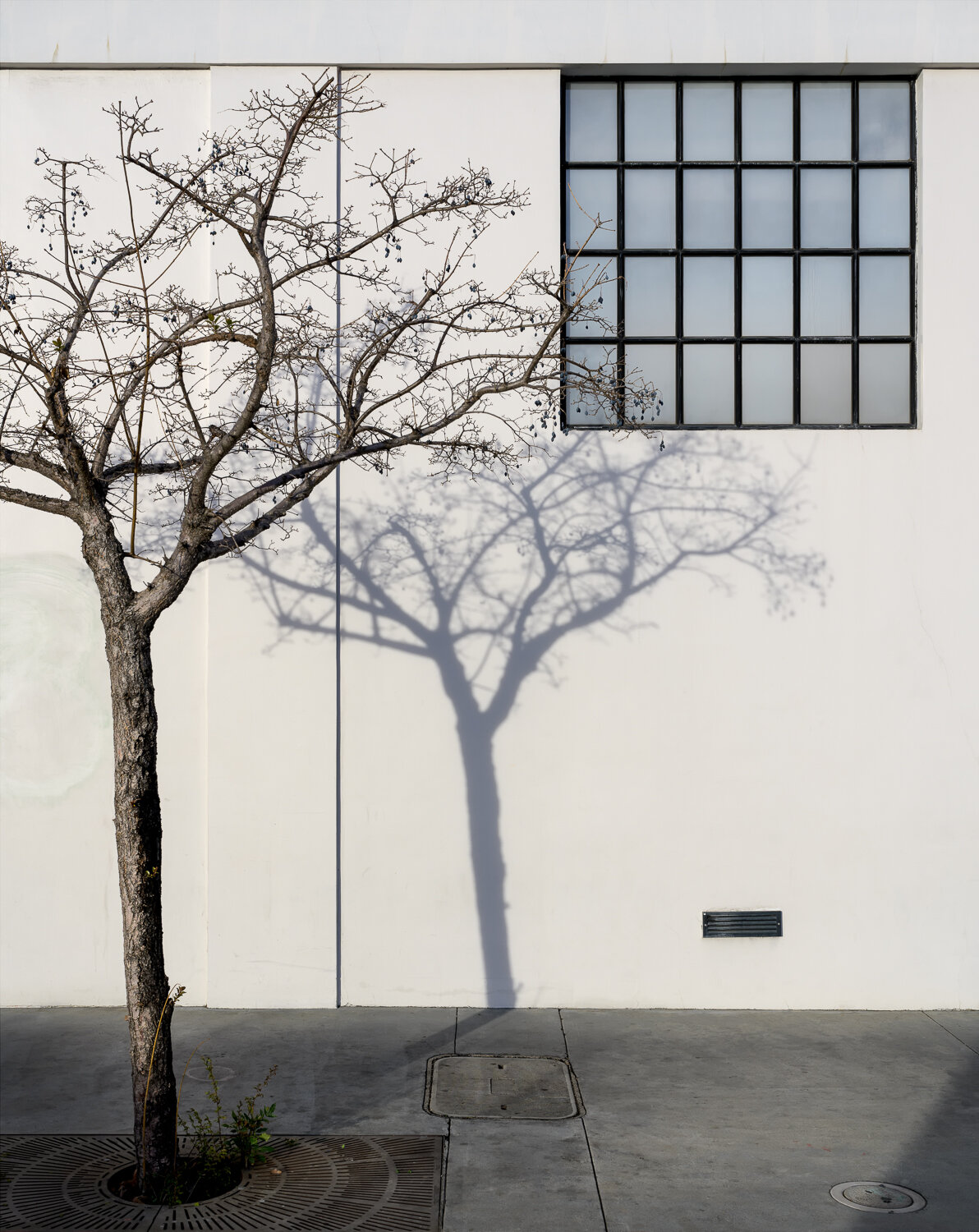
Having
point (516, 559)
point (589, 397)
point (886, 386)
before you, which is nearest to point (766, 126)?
point (886, 386)

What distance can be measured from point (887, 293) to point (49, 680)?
655 centimetres

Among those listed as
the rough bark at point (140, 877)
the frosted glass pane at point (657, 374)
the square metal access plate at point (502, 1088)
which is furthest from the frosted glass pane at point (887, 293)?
the rough bark at point (140, 877)

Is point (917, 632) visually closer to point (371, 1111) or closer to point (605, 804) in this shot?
point (605, 804)

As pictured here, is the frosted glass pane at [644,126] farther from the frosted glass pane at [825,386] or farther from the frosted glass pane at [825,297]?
the frosted glass pane at [825,386]

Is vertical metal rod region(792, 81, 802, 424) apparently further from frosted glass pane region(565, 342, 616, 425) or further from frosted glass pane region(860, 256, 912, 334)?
frosted glass pane region(565, 342, 616, 425)

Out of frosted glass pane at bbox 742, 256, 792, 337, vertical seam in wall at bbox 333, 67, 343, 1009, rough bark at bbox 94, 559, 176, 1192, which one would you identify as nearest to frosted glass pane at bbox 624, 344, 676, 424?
frosted glass pane at bbox 742, 256, 792, 337

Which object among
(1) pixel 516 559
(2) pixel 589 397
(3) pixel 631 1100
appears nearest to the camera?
(3) pixel 631 1100

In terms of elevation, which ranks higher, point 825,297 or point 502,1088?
point 825,297

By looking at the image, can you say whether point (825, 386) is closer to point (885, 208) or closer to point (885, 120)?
point (885, 208)

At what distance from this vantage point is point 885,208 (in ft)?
27.2

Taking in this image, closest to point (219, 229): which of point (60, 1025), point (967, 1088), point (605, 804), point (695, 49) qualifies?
point (695, 49)

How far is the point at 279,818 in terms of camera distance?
7.93m

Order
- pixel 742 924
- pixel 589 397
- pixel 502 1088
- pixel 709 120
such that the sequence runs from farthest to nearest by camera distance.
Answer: pixel 709 120, pixel 589 397, pixel 742 924, pixel 502 1088

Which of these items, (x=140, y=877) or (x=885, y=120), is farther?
(x=885, y=120)
